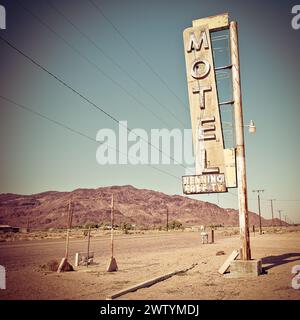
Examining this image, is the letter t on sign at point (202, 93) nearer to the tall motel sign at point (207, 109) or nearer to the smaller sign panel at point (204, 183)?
the tall motel sign at point (207, 109)

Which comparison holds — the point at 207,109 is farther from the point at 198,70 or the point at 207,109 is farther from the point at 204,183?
the point at 204,183

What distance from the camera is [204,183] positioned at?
45.4ft

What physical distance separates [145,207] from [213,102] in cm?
18517

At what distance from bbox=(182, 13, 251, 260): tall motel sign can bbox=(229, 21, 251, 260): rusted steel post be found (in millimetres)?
41

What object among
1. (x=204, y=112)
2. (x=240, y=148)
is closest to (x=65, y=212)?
(x=204, y=112)

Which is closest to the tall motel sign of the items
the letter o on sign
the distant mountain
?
the letter o on sign

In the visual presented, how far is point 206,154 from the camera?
45.6 feet

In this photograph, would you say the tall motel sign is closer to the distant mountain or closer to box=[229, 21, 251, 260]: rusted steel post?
box=[229, 21, 251, 260]: rusted steel post

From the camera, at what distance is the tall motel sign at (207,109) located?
13172 mm

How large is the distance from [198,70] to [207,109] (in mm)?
1932

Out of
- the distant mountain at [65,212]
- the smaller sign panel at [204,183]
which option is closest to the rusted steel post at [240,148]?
the smaller sign panel at [204,183]

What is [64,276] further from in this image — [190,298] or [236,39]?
[236,39]

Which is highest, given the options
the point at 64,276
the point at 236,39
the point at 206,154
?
the point at 236,39
